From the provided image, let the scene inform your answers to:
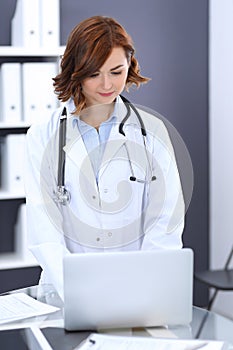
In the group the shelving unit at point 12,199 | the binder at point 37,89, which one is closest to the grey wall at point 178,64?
the shelving unit at point 12,199

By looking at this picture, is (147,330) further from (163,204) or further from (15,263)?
(15,263)

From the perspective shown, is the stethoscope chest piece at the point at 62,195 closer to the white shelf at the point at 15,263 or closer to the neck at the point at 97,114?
the neck at the point at 97,114

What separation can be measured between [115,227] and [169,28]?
1.97 meters

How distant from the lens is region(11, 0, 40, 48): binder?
308cm

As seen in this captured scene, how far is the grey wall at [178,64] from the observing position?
3562 mm

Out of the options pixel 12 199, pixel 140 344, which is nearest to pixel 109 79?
pixel 140 344

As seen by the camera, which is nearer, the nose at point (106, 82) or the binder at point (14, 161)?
the nose at point (106, 82)

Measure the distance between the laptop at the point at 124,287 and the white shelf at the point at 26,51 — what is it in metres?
1.80

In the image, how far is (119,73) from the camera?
5.92 ft

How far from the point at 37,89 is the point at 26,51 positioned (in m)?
0.18

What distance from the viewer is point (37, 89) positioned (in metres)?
3.13

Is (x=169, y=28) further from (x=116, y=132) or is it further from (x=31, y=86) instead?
(x=116, y=132)

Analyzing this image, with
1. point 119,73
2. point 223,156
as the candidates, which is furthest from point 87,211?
point 223,156

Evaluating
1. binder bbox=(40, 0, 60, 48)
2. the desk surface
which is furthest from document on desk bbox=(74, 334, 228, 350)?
binder bbox=(40, 0, 60, 48)
